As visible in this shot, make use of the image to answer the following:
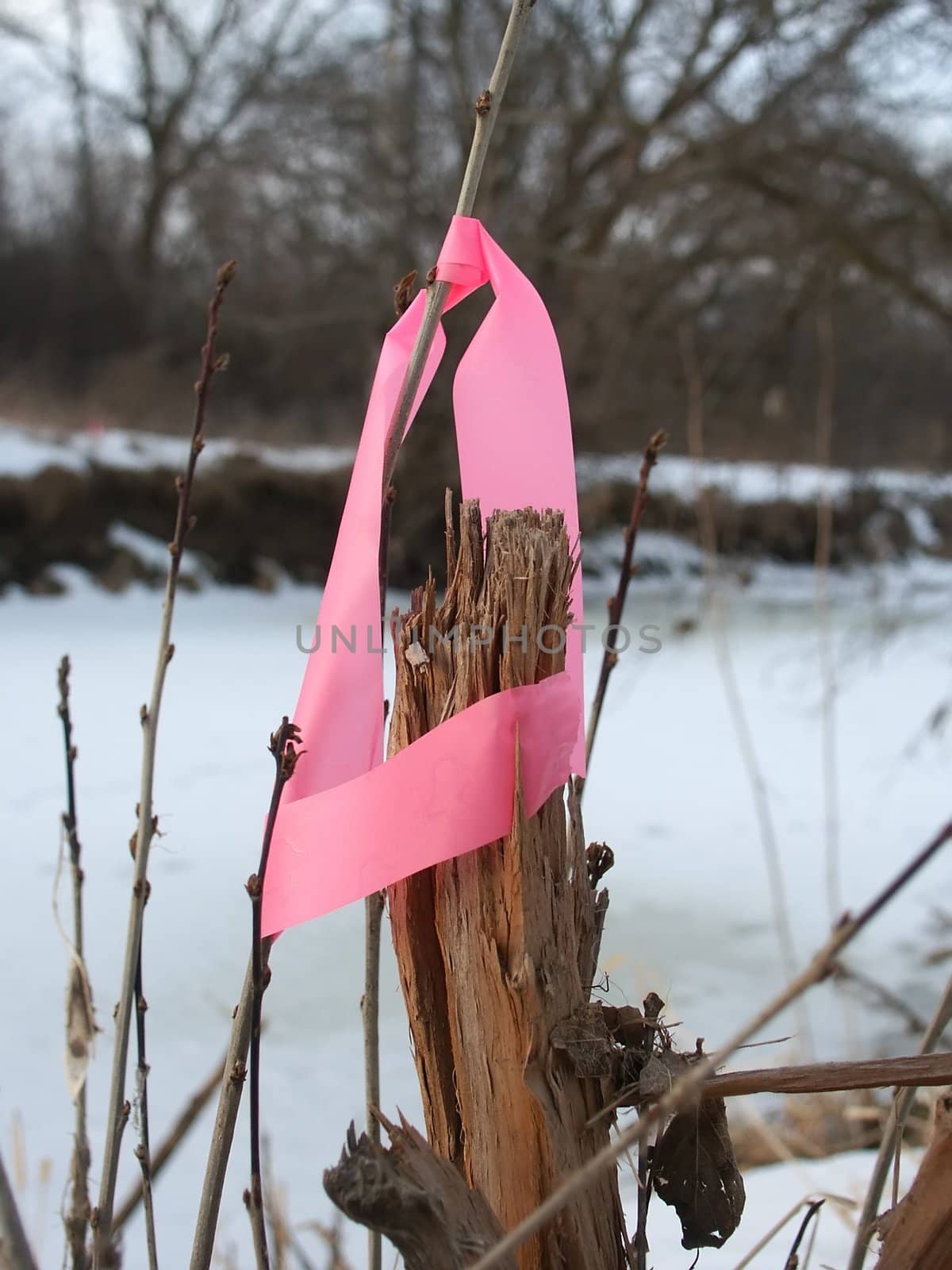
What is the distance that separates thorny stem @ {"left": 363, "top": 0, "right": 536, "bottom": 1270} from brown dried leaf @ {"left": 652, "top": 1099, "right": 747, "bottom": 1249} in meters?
0.13

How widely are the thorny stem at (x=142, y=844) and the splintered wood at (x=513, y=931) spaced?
0.13m

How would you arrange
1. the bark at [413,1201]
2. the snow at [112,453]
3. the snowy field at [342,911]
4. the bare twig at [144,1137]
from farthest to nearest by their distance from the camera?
the snow at [112,453], the snowy field at [342,911], the bare twig at [144,1137], the bark at [413,1201]

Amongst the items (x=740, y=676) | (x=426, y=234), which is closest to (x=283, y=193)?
(x=426, y=234)

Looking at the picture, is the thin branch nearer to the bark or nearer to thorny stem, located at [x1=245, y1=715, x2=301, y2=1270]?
thorny stem, located at [x1=245, y1=715, x2=301, y2=1270]

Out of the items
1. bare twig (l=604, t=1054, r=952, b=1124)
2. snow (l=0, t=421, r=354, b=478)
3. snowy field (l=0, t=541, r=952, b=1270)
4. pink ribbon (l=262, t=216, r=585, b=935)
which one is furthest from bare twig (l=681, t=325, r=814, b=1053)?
snow (l=0, t=421, r=354, b=478)

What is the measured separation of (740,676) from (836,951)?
4312 millimetres

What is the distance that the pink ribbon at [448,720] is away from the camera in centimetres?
44

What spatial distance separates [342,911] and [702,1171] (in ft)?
6.20

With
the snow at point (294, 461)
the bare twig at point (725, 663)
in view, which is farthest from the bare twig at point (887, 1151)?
the snow at point (294, 461)

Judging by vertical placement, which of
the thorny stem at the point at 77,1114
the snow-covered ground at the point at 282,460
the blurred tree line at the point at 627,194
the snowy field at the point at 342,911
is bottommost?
the snowy field at the point at 342,911

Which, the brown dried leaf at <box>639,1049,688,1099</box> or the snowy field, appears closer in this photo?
the brown dried leaf at <box>639,1049,688,1099</box>

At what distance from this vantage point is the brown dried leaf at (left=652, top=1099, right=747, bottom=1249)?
1.49 ft

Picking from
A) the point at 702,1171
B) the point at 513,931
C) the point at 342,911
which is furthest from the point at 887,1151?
the point at 342,911

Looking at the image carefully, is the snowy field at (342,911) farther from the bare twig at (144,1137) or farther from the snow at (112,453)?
the snow at (112,453)
